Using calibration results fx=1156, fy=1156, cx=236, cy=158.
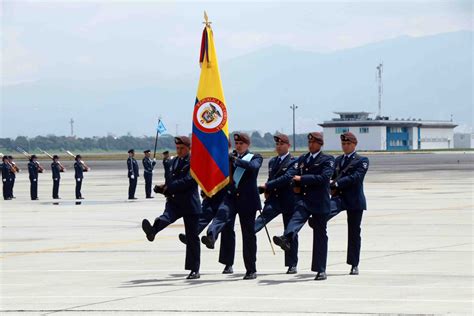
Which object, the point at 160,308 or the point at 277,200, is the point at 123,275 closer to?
the point at 277,200

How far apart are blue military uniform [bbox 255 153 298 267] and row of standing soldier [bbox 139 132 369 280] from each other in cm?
1

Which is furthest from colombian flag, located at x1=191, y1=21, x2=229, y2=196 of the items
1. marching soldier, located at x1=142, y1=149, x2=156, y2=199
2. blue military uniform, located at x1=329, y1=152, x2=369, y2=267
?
marching soldier, located at x1=142, y1=149, x2=156, y2=199

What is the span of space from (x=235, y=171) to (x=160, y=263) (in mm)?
2681

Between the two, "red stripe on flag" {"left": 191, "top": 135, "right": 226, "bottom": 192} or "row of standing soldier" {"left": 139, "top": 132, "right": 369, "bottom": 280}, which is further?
"red stripe on flag" {"left": 191, "top": 135, "right": 226, "bottom": 192}

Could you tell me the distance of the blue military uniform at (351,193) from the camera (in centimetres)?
1606

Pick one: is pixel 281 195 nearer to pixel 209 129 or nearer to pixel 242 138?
pixel 242 138

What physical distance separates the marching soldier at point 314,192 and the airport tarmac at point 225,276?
612mm

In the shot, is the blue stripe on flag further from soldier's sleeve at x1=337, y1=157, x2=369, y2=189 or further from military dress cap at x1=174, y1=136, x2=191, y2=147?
soldier's sleeve at x1=337, y1=157, x2=369, y2=189

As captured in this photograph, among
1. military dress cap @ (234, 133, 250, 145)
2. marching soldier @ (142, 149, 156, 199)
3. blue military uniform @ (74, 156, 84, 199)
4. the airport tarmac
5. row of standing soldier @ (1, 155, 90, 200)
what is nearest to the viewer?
the airport tarmac

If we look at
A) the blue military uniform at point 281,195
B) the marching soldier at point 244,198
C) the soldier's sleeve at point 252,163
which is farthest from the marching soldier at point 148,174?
the soldier's sleeve at point 252,163

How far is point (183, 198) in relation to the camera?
16234 mm

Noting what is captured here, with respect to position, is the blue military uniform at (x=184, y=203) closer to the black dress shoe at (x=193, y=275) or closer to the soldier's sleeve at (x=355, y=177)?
the black dress shoe at (x=193, y=275)

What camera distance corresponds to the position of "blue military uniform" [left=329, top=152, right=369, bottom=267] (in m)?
16.1

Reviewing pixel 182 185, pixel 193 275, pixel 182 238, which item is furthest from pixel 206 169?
pixel 193 275
